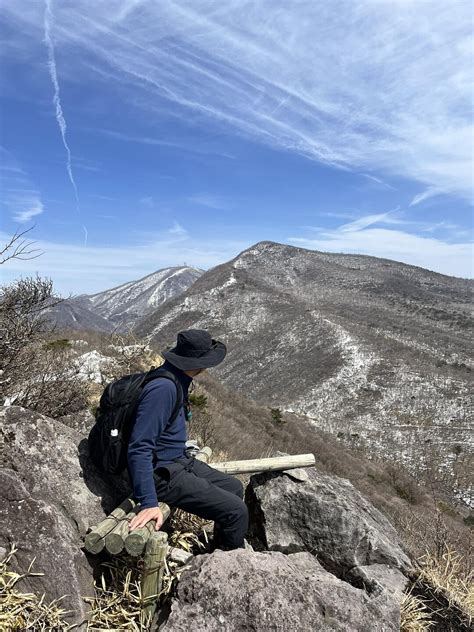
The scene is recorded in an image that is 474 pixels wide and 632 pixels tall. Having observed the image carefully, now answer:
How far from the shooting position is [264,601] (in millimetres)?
2793

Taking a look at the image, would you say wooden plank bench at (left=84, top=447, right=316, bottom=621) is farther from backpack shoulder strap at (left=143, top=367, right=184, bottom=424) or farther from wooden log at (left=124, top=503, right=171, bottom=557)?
backpack shoulder strap at (left=143, top=367, right=184, bottom=424)

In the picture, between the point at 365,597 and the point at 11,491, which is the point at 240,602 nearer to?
the point at 365,597

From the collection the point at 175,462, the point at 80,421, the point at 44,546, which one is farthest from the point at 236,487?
the point at 80,421

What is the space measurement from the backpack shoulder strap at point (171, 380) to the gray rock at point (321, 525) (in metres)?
1.68

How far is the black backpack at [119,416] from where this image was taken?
3475 millimetres

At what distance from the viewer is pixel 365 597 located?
3098mm

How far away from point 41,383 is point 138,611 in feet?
15.5

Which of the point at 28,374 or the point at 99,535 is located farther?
the point at 28,374

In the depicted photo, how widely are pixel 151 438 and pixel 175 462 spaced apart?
1.54 feet

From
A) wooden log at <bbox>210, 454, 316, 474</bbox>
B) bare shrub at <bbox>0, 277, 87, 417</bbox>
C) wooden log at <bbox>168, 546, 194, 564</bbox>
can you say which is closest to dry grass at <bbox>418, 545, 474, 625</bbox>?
wooden log at <bbox>210, 454, 316, 474</bbox>

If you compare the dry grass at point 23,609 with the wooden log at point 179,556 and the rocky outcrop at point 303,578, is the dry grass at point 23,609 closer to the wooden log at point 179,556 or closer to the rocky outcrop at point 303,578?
the rocky outcrop at point 303,578

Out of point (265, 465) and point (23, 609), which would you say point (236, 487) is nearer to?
point (265, 465)

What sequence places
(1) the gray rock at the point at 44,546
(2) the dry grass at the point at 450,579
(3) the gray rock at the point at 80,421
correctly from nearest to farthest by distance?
(1) the gray rock at the point at 44,546 → (2) the dry grass at the point at 450,579 → (3) the gray rock at the point at 80,421

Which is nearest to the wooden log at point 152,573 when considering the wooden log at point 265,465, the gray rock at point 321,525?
the wooden log at point 265,465
